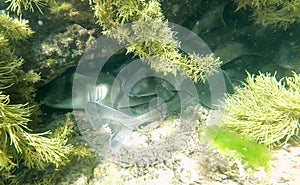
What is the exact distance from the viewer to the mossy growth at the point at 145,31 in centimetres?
256

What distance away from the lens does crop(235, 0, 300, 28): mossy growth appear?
3324 mm

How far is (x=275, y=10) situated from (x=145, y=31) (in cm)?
217

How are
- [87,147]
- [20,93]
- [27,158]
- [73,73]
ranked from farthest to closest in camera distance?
[73,73], [87,147], [20,93], [27,158]

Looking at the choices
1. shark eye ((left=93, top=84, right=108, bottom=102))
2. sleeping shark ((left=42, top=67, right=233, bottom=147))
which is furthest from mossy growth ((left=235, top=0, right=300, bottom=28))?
shark eye ((left=93, top=84, right=108, bottom=102))

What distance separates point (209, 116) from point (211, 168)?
42.4 inches

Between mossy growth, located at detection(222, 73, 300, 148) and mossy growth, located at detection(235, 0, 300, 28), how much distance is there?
1.03 m

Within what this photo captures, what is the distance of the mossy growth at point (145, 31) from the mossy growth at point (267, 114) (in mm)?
737

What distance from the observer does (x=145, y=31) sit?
2633mm

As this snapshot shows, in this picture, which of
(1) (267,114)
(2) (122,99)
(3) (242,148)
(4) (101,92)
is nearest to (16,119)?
(4) (101,92)

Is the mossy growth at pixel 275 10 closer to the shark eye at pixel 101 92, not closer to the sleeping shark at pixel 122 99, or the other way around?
A: the sleeping shark at pixel 122 99

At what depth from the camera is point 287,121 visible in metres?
2.75

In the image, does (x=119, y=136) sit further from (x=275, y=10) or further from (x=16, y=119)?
(x=275, y=10)

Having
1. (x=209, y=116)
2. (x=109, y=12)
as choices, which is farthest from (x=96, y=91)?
(x=209, y=116)

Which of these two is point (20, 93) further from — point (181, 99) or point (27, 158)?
point (181, 99)
